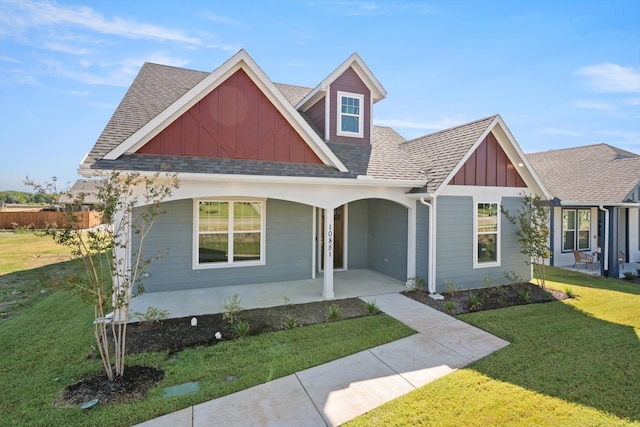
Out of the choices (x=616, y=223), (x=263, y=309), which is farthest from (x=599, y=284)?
(x=263, y=309)

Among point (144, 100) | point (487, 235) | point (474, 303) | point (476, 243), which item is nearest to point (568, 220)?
point (487, 235)

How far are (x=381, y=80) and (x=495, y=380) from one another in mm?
10117

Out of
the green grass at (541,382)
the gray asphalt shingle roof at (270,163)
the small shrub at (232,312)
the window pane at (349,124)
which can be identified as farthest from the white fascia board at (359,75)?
the green grass at (541,382)

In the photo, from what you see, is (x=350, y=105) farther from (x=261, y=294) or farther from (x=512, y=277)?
(x=512, y=277)

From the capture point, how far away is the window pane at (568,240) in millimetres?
15034

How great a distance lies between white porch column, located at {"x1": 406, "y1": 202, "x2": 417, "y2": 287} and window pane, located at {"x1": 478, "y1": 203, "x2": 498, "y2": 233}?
220cm

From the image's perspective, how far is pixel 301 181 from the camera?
827 cm

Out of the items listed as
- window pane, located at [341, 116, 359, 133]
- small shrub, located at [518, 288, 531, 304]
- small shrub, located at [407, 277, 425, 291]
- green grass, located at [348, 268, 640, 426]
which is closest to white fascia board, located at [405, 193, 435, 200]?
small shrub, located at [407, 277, 425, 291]

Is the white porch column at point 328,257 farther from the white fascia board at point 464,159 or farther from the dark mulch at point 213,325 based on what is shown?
the white fascia board at point 464,159

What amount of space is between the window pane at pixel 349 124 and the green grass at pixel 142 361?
6888 mm

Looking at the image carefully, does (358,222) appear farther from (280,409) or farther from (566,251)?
(566,251)

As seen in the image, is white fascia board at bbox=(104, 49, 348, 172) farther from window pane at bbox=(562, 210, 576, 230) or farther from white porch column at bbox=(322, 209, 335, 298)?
window pane at bbox=(562, 210, 576, 230)

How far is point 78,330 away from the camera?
6.53 metres

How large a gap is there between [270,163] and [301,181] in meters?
1.13
